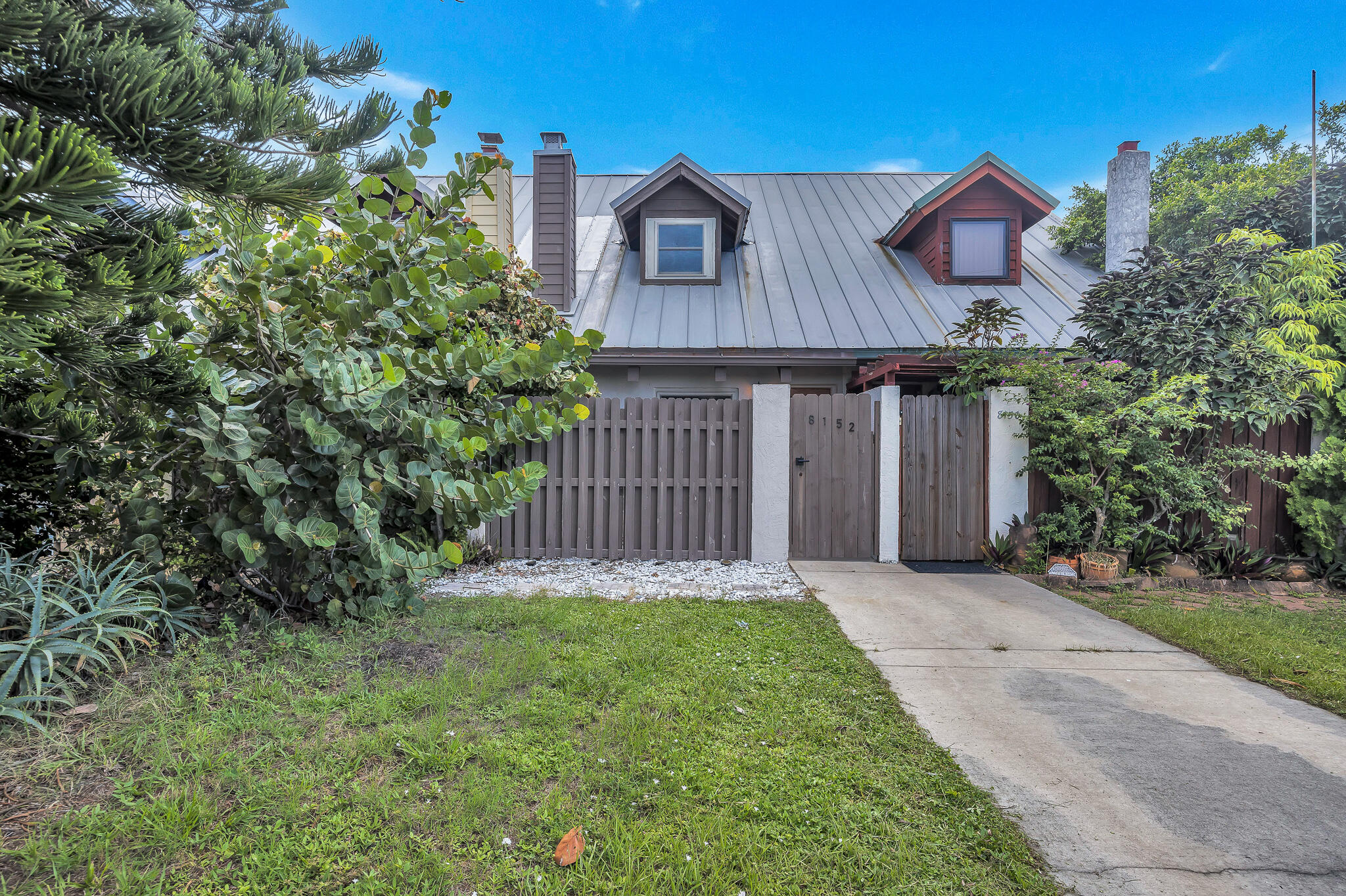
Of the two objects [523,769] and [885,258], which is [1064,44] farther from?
[523,769]

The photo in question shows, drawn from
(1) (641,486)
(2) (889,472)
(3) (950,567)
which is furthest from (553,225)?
(3) (950,567)

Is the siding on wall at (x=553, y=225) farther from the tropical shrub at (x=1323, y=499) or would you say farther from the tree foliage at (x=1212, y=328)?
the tropical shrub at (x=1323, y=499)

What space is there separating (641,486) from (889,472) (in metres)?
2.57

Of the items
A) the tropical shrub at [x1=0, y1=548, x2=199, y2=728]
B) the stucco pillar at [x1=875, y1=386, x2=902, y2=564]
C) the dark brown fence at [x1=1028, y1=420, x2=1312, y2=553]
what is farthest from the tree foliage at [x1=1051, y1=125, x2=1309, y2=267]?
the tropical shrub at [x1=0, y1=548, x2=199, y2=728]

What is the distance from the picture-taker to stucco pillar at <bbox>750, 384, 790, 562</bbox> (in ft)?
19.2

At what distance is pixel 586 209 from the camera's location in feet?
40.4

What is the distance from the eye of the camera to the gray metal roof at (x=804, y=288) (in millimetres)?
8602

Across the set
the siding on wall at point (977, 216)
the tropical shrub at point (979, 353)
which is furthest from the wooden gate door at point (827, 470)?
the siding on wall at point (977, 216)

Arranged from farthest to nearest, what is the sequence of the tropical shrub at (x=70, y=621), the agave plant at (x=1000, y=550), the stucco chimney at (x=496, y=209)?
the stucco chimney at (x=496, y=209) → the agave plant at (x=1000, y=550) → the tropical shrub at (x=70, y=621)

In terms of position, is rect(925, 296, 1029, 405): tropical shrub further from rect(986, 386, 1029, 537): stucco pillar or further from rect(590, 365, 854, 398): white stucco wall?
rect(590, 365, 854, 398): white stucco wall

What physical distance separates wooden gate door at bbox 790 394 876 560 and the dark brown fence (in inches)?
69.5

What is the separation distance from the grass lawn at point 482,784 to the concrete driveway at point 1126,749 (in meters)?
0.23

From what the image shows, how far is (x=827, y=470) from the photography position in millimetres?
5984

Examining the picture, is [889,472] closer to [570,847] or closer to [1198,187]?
[570,847]
